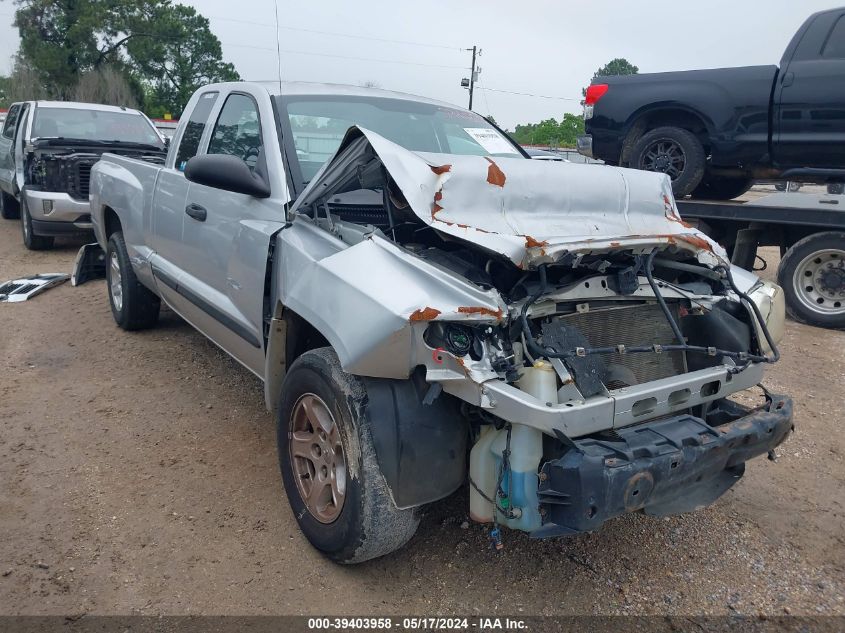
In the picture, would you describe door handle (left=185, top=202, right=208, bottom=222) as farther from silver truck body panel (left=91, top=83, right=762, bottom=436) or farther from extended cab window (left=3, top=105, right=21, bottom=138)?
extended cab window (left=3, top=105, right=21, bottom=138)

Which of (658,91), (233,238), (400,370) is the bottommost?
(400,370)

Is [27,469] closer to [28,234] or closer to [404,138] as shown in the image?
[404,138]

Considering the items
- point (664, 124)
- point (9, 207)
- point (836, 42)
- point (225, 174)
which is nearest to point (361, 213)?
point (225, 174)

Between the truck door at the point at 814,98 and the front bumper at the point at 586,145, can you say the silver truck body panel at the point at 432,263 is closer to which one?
the truck door at the point at 814,98

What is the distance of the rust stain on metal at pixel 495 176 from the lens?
2.56m

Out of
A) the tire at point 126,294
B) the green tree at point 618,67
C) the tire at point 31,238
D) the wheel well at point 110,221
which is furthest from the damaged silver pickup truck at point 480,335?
the green tree at point 618,67

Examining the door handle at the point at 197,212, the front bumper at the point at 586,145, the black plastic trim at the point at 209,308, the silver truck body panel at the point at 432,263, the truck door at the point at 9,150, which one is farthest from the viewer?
the truck door at the point at 9,150

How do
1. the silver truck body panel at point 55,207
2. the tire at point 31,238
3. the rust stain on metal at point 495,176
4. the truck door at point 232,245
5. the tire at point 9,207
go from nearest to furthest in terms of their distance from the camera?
the rust stain on metal at point 495,176 < the truck door at point 232,245 < the silver truck body panel at point 55,207 < the tire at point 31,238 < the tire at point 9,207

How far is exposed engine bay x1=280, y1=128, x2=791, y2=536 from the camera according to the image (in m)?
2.23

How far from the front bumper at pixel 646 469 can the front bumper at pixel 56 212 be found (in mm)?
7879

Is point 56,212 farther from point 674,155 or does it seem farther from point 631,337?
point 631,337

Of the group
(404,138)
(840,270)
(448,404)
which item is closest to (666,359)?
(448,404)

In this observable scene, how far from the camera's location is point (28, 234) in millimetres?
9078

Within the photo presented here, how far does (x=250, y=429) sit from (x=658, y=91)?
5.38 meters
